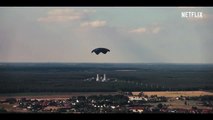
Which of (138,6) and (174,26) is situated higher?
(138,6)

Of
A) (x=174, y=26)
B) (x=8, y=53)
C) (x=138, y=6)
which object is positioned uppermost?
(x=138, y=6)

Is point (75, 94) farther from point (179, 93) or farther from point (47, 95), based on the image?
point (179, 93)

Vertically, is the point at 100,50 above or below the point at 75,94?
above

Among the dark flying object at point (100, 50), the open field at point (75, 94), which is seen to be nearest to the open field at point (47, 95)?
the open field at point (75, 94)

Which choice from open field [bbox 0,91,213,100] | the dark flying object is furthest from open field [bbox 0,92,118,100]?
the dark flying object

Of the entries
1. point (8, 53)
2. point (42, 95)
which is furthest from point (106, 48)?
point (8, 53)

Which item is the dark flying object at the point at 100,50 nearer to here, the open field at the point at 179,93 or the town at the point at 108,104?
Result: the town at the point at 108,104

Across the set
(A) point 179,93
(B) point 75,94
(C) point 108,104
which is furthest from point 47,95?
(A) point 179,93

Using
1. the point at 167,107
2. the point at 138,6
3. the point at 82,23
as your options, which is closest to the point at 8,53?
the point at 82,23

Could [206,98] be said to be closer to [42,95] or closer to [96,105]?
[96,105]

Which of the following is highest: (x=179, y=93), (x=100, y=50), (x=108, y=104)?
(x=100, y=50)
